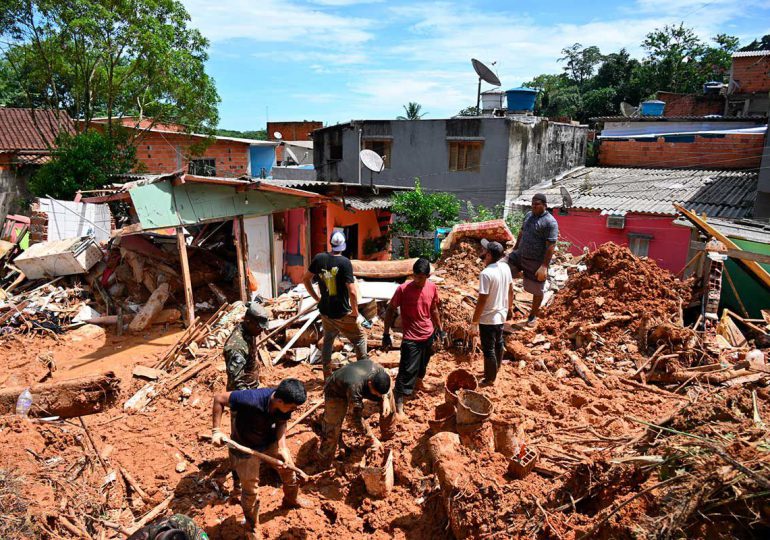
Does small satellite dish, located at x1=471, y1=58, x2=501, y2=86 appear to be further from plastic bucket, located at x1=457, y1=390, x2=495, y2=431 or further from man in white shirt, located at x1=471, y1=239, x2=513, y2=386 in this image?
plastic bucket, located at x1=457, y1=390, x2=495, y2=431

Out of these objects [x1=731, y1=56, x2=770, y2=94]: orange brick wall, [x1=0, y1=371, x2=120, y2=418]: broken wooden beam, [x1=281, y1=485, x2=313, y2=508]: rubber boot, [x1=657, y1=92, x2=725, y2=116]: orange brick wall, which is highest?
[x1=731, y1=56, x2=770, y2=94]: orange brick wall

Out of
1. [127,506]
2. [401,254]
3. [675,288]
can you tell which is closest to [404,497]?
[127,506]

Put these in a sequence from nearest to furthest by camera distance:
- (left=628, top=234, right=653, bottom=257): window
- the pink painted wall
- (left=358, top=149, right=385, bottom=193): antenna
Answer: (left=358, top=149, right=385, bottom=193): antenna, the pink painted wall, (left=628, top=234, right=653, bottom=257): window

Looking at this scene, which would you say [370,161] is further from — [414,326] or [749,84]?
[749,84]

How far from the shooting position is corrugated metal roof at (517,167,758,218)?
1532 cm

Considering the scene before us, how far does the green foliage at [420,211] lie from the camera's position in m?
14.9

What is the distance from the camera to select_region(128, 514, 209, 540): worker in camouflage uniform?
127 inches

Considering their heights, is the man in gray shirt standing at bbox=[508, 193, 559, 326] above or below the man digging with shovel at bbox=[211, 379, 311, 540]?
above

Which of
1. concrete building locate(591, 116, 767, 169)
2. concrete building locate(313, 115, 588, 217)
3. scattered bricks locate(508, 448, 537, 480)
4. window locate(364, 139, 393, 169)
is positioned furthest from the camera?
window locate(364, 139, 393, 169)

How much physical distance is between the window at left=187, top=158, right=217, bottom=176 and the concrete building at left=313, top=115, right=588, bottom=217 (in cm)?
733

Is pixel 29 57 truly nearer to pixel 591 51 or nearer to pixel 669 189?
pixel 669 189

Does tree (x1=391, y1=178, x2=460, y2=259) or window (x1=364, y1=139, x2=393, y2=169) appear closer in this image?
tree (x1=391, y1=178, x2=460, y2=259)

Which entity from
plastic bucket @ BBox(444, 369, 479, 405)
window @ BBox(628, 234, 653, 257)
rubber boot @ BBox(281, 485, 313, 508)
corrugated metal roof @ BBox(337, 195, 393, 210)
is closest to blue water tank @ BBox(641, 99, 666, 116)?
window @ BBox(628, 234, 653, 257)

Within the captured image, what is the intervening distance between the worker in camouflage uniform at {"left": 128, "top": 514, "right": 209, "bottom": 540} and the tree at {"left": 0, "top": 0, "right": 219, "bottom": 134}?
16.7 m
